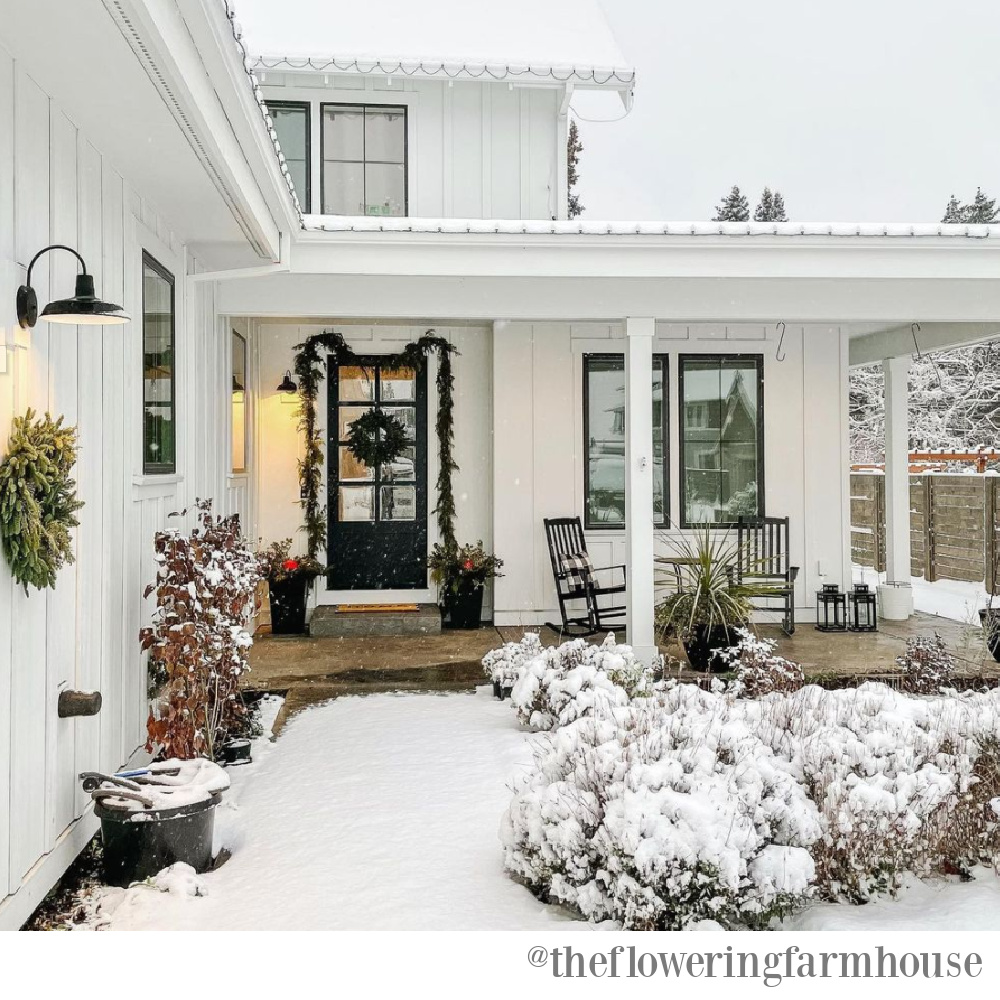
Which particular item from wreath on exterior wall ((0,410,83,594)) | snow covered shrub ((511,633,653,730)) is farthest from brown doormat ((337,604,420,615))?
wreath on exterior wall ((0,410,83,594))

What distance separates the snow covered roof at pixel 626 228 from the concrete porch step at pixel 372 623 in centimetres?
349

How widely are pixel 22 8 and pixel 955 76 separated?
38.0 meters

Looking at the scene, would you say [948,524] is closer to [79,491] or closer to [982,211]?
[79,491]

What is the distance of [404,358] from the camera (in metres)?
8.52

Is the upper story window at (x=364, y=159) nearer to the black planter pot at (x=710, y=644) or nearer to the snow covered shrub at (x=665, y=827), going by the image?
the black planter pot at (x=710, y=644)

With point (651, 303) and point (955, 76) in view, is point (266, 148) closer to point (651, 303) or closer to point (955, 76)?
point (651, 303)

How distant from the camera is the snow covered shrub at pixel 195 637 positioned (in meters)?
4.00

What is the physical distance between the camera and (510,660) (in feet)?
19.5

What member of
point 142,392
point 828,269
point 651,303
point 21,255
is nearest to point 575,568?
point 651,303

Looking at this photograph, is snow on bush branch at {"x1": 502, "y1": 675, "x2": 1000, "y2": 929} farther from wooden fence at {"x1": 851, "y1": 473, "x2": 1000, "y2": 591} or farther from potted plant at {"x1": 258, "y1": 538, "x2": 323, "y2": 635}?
wooden fence at {"x1": 851, "y1": 473, "x2": 1000, "y2": 591}

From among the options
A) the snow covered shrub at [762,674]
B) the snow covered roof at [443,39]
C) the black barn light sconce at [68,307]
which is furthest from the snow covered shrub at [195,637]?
the snow covered roof at [443,39]

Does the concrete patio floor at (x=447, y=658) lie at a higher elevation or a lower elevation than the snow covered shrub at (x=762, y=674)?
lower

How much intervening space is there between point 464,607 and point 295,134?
164 inches

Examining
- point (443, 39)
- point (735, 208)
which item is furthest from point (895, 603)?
point (735, 208)
